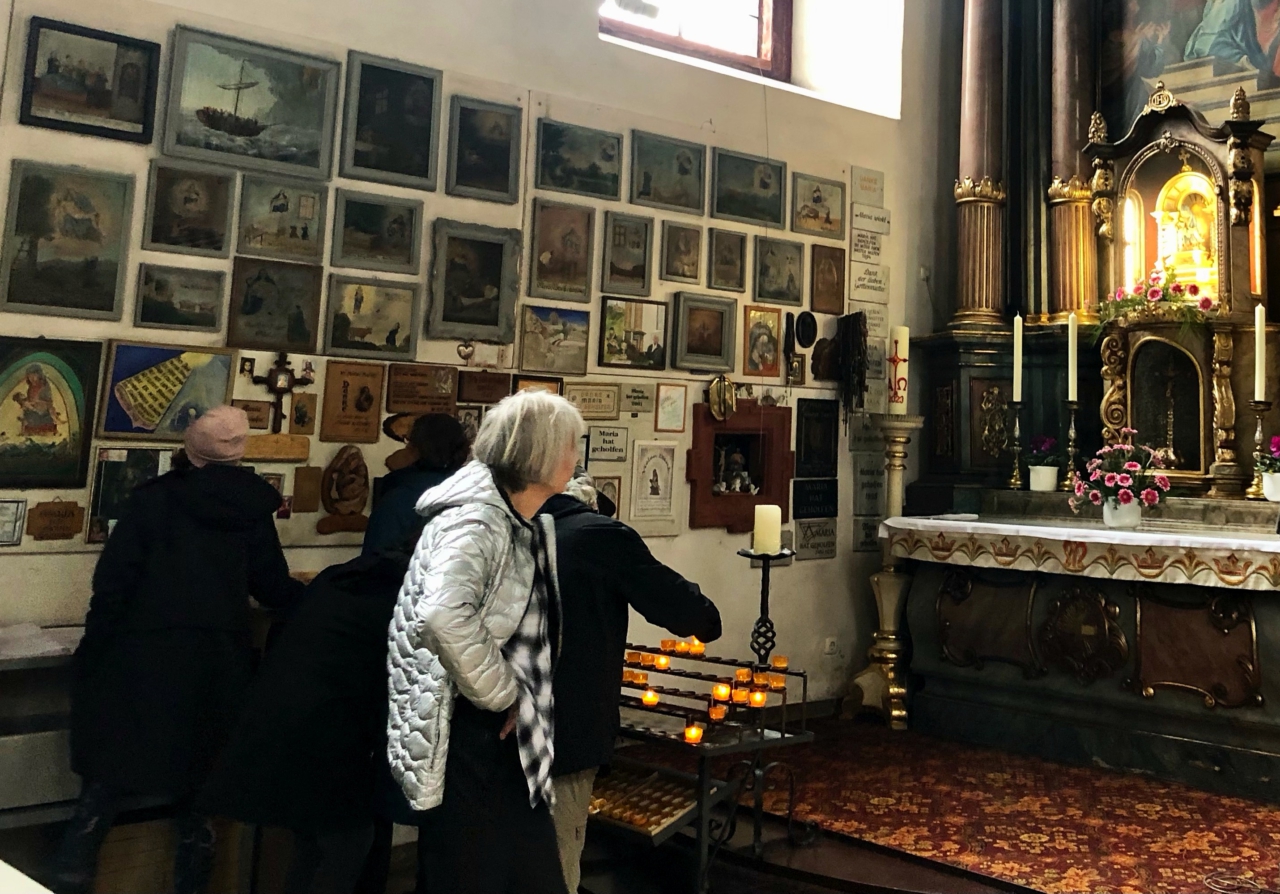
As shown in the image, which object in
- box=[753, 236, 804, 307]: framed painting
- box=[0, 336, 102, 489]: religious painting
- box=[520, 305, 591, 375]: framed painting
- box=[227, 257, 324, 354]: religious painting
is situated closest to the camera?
box=[0, 336, 102, 489]: religious painting

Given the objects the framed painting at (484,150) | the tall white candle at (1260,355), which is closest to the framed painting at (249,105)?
the framed painting at (484,150)

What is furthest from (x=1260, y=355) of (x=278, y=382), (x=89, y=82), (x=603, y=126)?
(x=89, y=82)

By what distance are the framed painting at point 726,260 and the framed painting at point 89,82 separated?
2.80 m

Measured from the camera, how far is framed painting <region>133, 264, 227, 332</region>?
13.4ft

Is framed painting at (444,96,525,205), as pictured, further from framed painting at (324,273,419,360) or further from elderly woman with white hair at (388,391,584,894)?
elderly woman with white hair at (388,391,584,894)

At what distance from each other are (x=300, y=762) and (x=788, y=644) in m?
3.79

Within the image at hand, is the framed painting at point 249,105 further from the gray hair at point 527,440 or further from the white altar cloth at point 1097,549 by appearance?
the white altar cloth at point 1097,549

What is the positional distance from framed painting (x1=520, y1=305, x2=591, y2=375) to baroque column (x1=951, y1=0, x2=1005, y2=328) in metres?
2.57

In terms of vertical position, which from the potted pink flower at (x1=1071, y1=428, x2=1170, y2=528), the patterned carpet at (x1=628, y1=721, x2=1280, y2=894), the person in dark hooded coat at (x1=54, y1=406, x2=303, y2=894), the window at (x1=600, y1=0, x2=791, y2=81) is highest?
the window at (x1=600, y1=0, x2=791, y2=81)

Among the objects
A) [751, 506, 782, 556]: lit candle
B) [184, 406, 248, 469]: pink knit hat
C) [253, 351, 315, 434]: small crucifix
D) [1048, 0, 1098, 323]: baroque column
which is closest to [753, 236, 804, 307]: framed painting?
[1048, 0, 1098, 323]: baroque column

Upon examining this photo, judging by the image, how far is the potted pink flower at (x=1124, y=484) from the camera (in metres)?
5.41

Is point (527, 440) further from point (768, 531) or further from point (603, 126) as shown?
point (603, 126)

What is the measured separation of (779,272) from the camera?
6031mm

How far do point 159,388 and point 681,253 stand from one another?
269 cm
